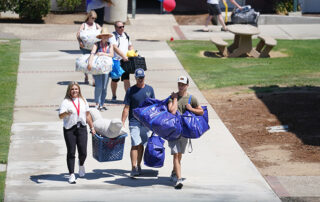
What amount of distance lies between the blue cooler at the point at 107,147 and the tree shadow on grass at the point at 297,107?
386 cm

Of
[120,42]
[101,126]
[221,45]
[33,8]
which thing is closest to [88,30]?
[120,42]

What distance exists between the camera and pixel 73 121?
31.7ft

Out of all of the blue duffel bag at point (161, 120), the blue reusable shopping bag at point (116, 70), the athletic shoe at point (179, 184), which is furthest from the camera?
the blue reusable shopping bag at point (116, 70)

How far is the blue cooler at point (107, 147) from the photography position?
32.1 feet

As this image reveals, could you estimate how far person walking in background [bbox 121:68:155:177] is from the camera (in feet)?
32.9

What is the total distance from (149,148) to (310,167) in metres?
2.86

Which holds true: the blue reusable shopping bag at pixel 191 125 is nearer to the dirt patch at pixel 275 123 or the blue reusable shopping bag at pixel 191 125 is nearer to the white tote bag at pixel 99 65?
the dirt patch at pixel 275 123

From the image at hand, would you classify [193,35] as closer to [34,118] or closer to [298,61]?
[298,61]

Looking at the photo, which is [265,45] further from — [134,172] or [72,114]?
[72,114]

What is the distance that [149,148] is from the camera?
→ 971 cm

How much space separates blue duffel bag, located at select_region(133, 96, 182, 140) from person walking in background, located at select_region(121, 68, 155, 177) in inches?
16.0

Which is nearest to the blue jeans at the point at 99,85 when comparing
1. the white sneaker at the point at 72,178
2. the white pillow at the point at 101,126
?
the white pillow at the point at 101,126

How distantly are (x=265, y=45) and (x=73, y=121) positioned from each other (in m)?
10.9

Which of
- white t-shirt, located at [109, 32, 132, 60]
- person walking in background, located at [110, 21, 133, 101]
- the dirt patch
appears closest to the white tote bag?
person walking in background, located at [110, 21, 133, 101]
